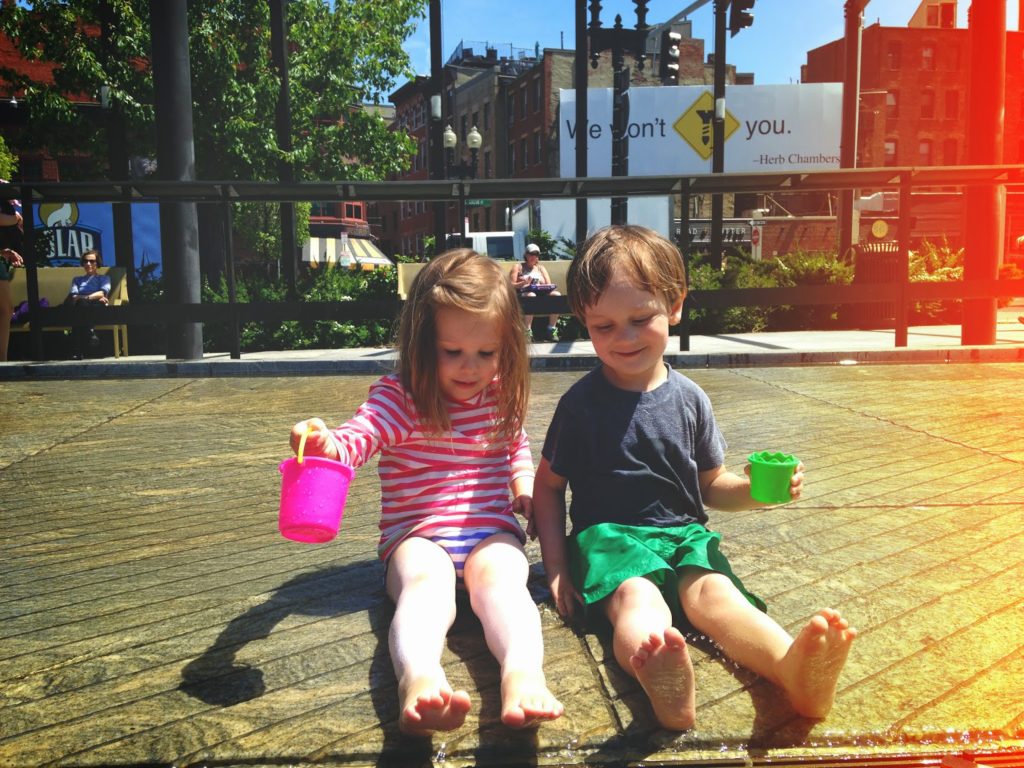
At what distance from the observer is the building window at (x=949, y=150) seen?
5077cm

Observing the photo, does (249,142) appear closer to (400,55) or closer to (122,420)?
(400,55)

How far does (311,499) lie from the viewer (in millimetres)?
1912

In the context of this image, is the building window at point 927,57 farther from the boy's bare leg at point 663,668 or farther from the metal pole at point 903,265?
the boy's bare leg at point 663,668

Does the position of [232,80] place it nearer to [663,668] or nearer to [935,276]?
[935,276]

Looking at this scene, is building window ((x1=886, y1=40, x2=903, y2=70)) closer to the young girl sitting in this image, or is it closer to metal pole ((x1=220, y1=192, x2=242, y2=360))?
metal pole ((x1=220, y1=192, x2=242, y2=360))

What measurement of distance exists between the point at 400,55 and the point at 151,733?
20.4 meters

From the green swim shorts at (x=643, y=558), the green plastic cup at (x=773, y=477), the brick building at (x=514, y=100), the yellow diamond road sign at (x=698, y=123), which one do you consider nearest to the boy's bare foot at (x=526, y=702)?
the green swim shorts at (x=643, y=558)

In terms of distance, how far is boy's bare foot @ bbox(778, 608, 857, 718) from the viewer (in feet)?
5.30

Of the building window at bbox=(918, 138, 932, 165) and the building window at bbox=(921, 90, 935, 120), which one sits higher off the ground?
the building window at bbox=(921, 90, 935, 120)

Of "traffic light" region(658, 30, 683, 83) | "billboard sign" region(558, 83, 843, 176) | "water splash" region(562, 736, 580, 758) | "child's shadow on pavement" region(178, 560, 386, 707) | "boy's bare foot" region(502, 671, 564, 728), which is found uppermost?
"billboard sign" region(558, 83, 843, 176)

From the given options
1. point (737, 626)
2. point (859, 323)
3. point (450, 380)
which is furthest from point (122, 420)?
point (859, 323)

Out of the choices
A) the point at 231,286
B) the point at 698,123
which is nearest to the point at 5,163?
the point at 231,286

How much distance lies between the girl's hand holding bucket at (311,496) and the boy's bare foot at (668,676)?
71 centimetres

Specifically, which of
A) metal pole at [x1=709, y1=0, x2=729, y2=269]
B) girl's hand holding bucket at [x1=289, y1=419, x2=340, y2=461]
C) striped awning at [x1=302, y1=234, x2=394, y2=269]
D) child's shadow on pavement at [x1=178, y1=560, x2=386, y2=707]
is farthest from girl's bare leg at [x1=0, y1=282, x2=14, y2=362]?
striped awning at [x1=302, y1=234, x2=394, y2=269]
